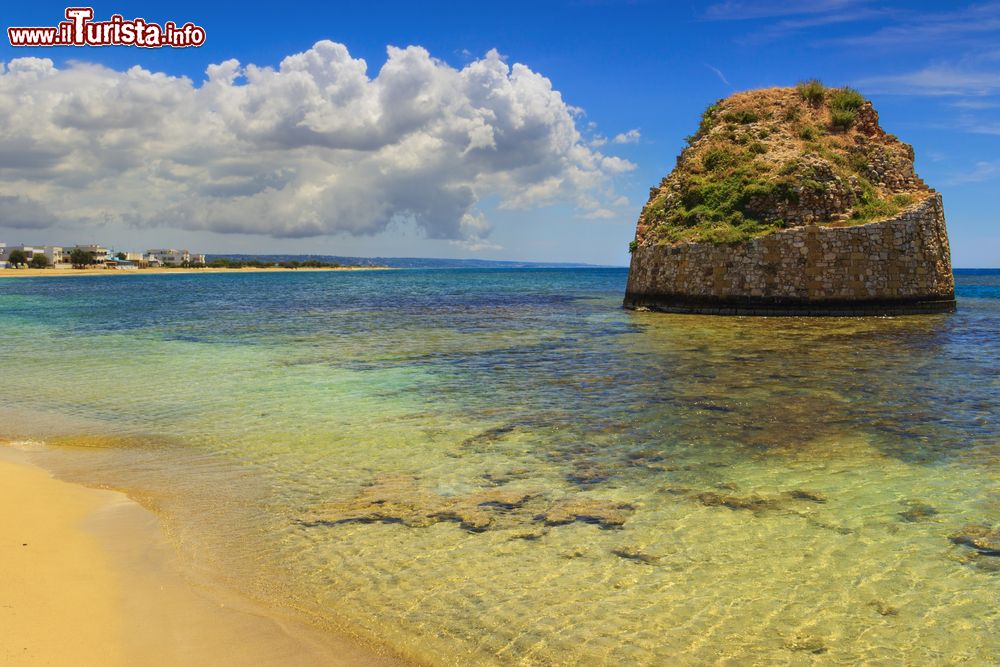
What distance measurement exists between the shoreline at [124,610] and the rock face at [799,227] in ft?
87.4

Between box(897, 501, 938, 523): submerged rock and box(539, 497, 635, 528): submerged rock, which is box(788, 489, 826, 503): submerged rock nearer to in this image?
box(897, 501, 938, 523): submerged rock

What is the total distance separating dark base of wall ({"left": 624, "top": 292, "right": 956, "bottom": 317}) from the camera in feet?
88.8

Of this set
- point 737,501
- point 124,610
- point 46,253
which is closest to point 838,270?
point 737,501

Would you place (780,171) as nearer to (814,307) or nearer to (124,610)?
(814,307)

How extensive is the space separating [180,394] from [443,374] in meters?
5.33

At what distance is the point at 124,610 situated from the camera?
4496mm

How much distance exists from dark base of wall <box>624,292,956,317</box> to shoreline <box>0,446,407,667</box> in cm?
2626

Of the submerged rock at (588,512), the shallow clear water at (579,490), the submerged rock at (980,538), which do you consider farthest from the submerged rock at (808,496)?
the submerged rock at (588,512)

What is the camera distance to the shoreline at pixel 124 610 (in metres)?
3.98

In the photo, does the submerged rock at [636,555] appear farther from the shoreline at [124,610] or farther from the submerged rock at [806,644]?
the shoreline at [124,610]

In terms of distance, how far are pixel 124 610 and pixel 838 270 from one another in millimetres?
28409

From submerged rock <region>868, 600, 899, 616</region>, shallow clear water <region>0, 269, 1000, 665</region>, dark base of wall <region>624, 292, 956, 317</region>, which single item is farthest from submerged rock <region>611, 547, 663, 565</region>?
dark base of wall <region>624, 292, 956, 317</region>

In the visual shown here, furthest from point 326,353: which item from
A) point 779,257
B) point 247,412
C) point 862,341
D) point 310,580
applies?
point 779,257

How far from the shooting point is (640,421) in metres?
9.89
